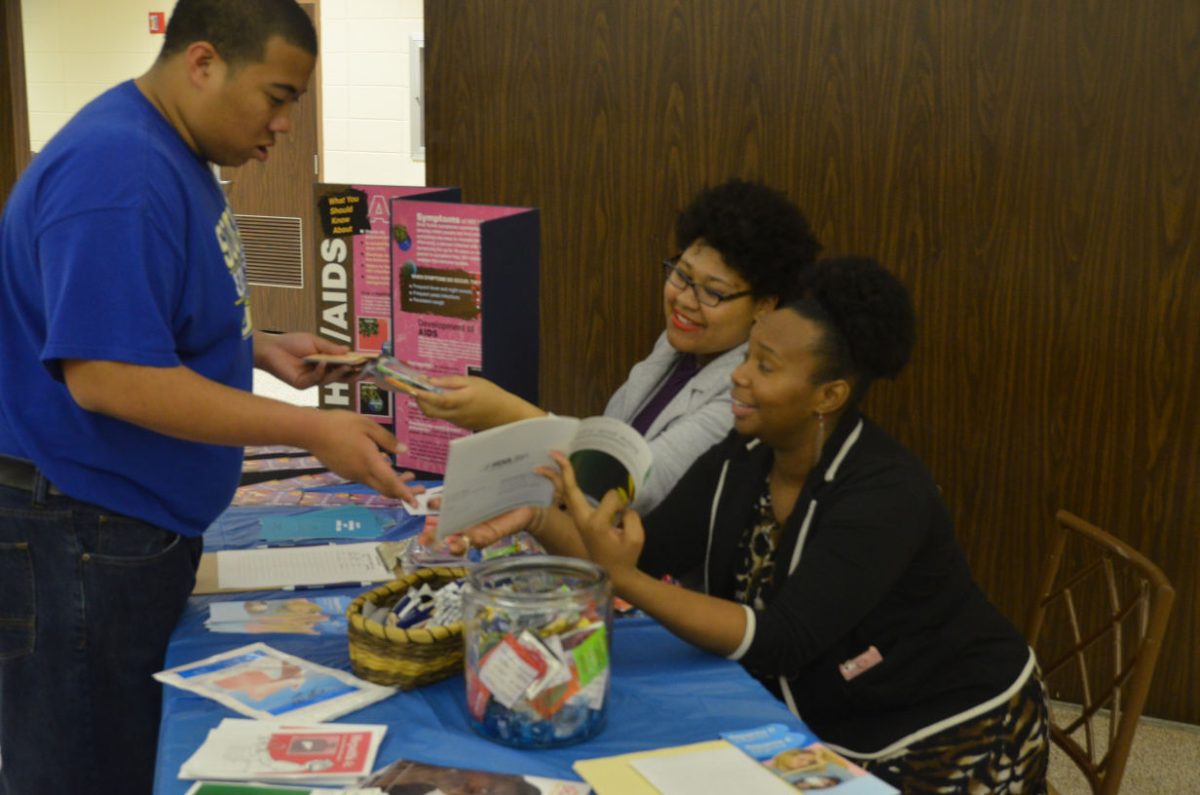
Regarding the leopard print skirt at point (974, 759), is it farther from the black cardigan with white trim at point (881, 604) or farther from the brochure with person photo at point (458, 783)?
the brochure with person photo at point (458, 783)

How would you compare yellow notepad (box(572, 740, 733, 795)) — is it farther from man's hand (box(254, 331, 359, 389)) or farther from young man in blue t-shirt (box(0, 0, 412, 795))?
man's hand (box(254, 331, 359, 389))

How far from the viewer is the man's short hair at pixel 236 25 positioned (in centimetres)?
168

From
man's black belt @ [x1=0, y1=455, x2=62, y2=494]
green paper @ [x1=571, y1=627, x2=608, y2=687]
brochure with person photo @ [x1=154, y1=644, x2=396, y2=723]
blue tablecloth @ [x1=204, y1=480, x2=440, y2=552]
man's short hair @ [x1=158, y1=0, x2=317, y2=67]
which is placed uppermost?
man's short hair @ [x1=158, y1=0, x2=317, y2=67]

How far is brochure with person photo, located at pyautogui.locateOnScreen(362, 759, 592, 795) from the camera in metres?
1.31

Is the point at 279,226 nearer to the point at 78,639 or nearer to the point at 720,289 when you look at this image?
the point at 720,289

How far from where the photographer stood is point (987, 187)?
3.16 m

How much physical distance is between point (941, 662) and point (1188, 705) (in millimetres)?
1725

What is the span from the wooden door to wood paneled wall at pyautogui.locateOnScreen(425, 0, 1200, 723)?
14.6 ft

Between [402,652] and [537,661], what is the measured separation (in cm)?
25

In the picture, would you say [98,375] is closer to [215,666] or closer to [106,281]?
[106,281]

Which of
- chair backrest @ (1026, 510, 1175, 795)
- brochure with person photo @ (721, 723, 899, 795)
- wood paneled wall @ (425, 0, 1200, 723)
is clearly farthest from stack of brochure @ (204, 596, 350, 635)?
wood paneled wall @ (425, 0, 1200, 723)

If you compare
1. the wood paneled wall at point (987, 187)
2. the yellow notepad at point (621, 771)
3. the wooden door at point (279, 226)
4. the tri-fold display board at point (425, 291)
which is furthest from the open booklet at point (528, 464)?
the wooden door at point (279, 226)

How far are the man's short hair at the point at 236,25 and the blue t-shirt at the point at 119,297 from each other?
0.41ft

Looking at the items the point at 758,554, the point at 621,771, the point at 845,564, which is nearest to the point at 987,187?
the point at 758,554
